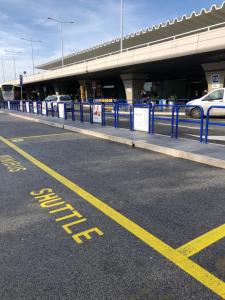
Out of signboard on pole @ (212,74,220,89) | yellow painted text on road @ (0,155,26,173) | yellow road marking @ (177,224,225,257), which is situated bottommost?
yellow road marking @ (177,224,225,257)

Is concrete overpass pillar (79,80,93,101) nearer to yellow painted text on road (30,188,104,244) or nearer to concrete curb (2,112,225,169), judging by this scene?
concrete curb (2,112,225,169)

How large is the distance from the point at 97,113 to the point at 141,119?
405 cm

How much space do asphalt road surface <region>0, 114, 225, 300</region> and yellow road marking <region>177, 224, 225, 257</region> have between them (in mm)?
12

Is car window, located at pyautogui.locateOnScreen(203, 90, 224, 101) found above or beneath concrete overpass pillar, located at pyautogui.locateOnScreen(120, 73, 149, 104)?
beneath

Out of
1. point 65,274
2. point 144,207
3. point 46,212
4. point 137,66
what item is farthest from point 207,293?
point 137,66

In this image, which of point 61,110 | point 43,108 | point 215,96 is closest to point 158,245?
point 215,96

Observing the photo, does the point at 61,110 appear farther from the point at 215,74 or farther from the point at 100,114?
the point at 215,74

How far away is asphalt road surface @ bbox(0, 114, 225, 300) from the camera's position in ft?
8.86

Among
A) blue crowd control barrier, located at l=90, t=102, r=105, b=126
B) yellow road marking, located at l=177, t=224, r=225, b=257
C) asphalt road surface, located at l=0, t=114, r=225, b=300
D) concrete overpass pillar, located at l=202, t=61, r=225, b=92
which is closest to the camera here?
asphalt road surface, located at l=0, t=114, r=225, b=300

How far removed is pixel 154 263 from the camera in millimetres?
3023

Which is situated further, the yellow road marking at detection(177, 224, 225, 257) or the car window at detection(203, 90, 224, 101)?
the car window at detection(203, 90, 224, 101)

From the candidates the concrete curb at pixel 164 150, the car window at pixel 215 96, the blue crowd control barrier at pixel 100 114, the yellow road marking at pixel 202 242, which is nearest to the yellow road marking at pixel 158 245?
the yellow road marking at pixel 202 242

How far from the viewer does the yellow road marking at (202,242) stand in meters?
3.25

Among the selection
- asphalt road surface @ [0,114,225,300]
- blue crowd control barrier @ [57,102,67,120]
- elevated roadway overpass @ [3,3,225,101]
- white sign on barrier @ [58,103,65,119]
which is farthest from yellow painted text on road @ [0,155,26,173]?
elevated roadway overpass @ [3,3,225,101]
